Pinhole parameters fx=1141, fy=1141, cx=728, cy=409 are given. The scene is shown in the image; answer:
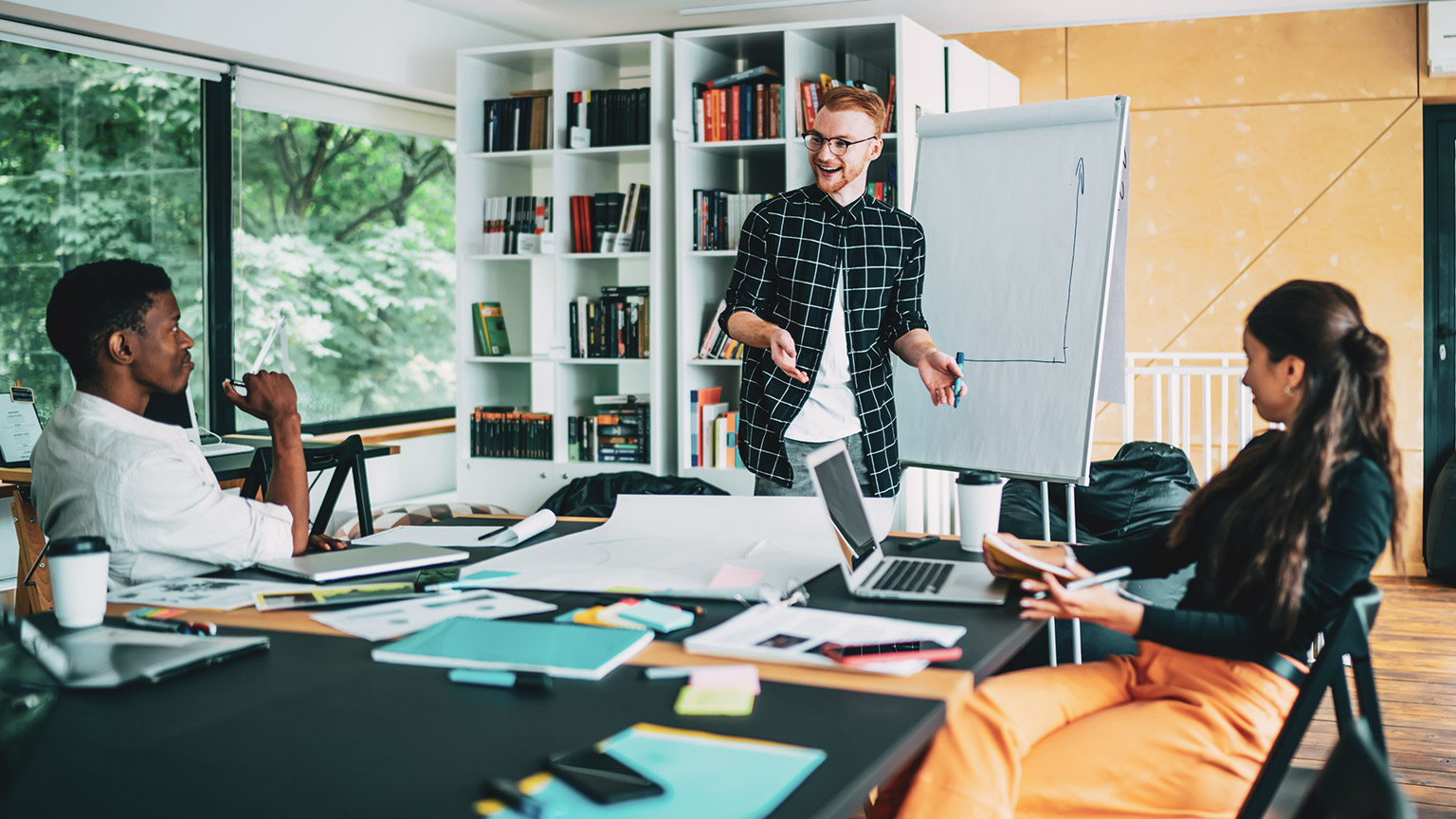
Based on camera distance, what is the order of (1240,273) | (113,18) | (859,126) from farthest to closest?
(1240,273) → (113,18) → (859,126)

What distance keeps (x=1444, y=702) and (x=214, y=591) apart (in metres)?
3.24

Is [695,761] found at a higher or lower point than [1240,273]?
lower

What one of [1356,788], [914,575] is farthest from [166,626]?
[1356,788]

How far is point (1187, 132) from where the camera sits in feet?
16.7

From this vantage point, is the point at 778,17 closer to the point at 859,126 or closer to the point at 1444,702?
the point at 859,126

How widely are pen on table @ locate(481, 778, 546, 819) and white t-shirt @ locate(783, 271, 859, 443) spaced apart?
1.61 metres

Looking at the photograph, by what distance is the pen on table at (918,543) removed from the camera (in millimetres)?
1953

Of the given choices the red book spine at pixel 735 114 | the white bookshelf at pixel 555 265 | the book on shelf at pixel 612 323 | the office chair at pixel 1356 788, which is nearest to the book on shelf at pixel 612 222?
the white bookshelf at pixel 555 265

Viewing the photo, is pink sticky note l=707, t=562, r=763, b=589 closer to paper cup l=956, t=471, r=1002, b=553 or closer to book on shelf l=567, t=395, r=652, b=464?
paper cup l=956, t=471, r=1002, b=553

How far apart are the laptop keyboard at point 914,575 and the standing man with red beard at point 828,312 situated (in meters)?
0.71

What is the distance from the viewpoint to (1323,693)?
4.57 feet

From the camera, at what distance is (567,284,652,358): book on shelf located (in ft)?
15.5

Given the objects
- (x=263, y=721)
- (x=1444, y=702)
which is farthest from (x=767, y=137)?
(x=263, y=721)

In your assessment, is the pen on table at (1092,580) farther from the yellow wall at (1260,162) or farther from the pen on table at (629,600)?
the yellow wall at (1260,162)
